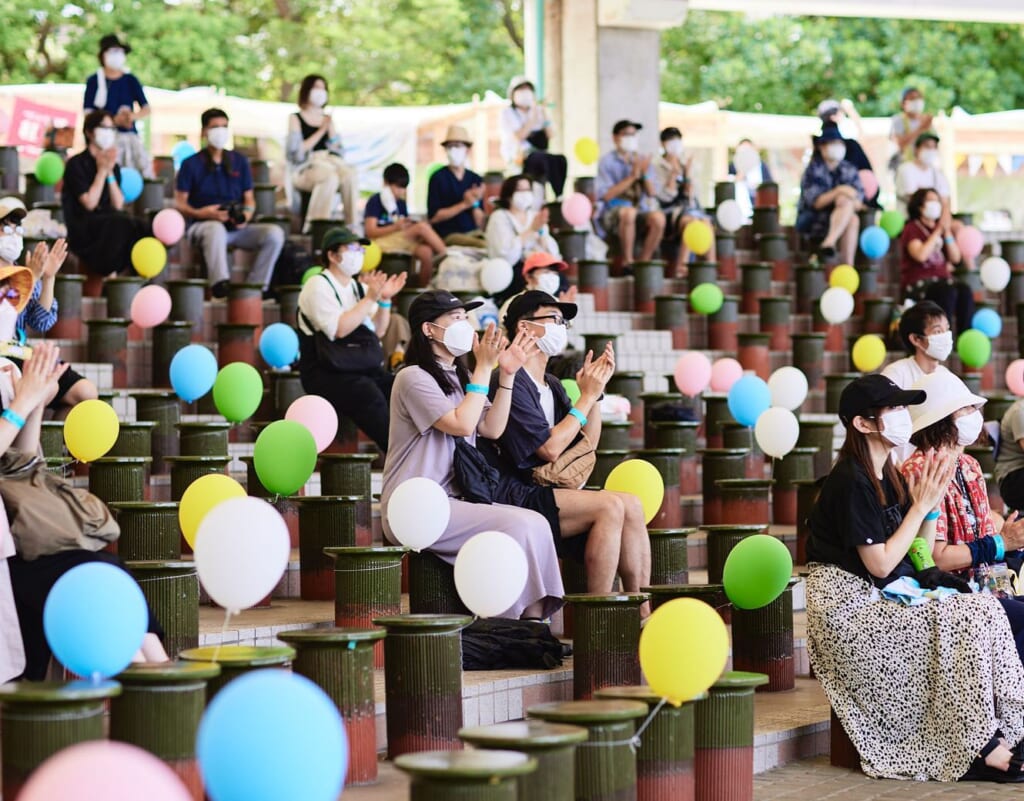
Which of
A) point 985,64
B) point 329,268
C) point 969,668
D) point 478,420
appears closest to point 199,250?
point 329,268

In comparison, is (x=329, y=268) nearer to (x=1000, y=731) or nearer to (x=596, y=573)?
(x=596, y=573)

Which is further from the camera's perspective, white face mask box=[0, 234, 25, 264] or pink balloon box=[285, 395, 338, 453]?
white face mask box=[0, 234, 25, 264]

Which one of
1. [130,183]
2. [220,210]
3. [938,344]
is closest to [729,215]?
[220,210]

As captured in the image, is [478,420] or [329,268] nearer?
[478,420]

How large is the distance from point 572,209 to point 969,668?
23.6ft

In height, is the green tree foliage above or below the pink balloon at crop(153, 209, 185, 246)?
above

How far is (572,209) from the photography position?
1227cm

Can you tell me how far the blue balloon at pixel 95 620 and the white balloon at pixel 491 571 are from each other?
129 centimetres

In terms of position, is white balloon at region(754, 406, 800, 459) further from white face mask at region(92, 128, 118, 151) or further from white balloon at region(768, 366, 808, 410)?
white face mask at region(92, 128, 118, 151)

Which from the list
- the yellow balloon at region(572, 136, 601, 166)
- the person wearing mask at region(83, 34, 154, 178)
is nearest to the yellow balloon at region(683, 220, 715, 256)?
the yellow balloon at region(572, 136, 601, 166)

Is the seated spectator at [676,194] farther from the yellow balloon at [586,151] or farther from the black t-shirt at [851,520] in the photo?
the black t-shirt at [851,520]

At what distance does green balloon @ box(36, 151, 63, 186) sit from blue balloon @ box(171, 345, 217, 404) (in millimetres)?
4179

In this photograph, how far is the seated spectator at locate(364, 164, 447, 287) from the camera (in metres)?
11.2

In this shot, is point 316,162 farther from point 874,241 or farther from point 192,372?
point 874,241
